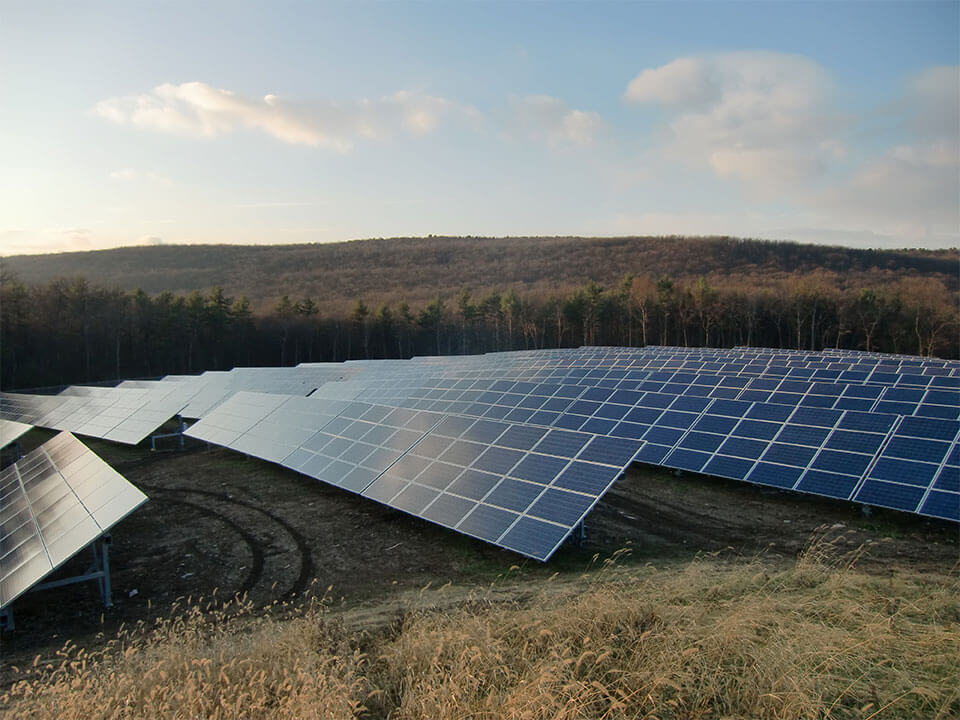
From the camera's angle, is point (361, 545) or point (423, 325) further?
point (423, 325)

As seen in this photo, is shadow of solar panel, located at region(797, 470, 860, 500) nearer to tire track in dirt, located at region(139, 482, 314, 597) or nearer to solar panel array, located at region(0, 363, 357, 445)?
tire track in dirt, located at region(139, 482, 314, 597)

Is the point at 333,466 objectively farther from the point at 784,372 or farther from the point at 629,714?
the point at 784,372

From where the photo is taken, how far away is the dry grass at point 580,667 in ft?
16.4

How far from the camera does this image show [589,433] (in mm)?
12641

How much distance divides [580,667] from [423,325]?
6358cm

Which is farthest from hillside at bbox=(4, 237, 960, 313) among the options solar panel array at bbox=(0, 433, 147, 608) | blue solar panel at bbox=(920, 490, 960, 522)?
blue solar panel at bbox=(920, 490, 960, 522)

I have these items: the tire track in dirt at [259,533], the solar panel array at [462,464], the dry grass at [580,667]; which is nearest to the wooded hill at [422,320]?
the tire track in dirt at [259,533]

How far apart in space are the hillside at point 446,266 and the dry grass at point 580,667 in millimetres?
88175

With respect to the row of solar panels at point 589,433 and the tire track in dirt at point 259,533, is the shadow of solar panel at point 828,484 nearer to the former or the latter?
the row of solar panels at point 589,433

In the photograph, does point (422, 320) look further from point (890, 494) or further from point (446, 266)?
point (446, 266)

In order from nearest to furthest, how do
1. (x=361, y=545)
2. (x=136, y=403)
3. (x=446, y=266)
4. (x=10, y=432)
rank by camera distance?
(x=361, y=545) < (x=10, y=432) < (x=136, y=403) < (x=446, y=266)

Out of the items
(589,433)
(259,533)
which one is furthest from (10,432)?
(589,433)

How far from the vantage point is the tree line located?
50.8 metres

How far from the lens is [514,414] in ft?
62.6
